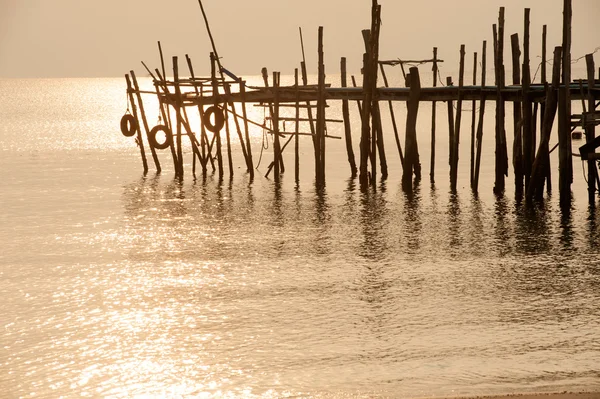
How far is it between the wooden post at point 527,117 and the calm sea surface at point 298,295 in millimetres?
1013

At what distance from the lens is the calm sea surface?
31.4 feet

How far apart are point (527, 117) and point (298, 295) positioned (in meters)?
9.66

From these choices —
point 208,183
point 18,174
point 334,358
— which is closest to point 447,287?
point 334,358

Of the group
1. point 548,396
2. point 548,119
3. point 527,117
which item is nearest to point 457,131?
point 527,117

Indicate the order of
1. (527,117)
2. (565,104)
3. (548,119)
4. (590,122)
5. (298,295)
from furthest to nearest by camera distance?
1. (527,117)
2. (548,119)
3. (565,104)
4. (590,122)
5. (298,295)

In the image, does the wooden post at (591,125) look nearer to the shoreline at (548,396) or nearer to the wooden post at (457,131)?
the wooden post at (457,131)

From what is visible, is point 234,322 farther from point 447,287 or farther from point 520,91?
point 520,91

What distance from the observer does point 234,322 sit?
38.5ft

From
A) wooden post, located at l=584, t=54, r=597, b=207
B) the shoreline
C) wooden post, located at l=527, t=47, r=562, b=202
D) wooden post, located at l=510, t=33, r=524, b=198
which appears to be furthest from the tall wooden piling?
the shoreline

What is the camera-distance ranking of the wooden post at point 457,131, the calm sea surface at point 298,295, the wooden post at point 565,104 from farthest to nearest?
the wooden post at point 457,131
the wooden post at point 565,104
the calm sea surface at point 298,295

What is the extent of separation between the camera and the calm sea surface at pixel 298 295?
9.56m

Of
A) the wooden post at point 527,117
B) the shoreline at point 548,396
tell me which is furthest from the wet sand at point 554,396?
the wooden post at point 527,117

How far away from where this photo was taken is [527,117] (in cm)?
2105

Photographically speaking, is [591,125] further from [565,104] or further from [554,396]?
[554,396]
